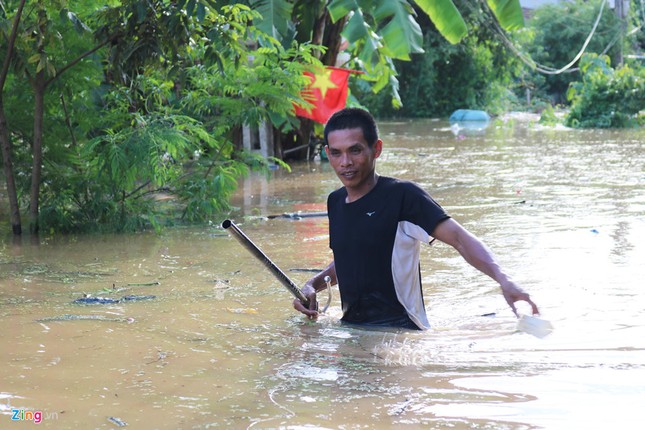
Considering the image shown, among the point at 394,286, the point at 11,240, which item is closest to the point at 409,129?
the point at 11,240

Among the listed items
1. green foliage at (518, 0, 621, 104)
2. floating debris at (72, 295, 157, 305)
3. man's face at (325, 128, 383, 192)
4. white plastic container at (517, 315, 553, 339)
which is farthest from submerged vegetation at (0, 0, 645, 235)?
green foliage at (518, 0, 621, 104)

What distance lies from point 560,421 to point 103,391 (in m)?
1.84

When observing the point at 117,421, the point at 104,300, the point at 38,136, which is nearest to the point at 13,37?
the point at 38,136

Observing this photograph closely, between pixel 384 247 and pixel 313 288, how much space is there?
742mm

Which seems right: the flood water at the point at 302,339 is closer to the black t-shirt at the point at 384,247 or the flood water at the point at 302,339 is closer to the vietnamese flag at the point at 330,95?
the black t-shirt at the point at 384,247

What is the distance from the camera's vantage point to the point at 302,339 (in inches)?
200

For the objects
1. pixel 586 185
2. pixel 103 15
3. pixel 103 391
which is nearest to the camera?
pixel 103 391

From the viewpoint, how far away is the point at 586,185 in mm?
12195

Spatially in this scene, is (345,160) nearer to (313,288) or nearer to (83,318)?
(313,288)

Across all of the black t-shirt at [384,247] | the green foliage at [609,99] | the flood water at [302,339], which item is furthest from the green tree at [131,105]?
the green foliage at [609,99]

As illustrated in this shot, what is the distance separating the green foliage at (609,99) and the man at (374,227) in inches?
800

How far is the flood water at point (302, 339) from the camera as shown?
3832 mm

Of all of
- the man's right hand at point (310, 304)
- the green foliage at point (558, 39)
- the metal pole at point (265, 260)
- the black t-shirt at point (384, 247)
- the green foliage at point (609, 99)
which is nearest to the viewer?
the black t-shirt at point (384, 247)

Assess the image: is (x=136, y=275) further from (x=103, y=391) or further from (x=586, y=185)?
(x=586, y=185)
